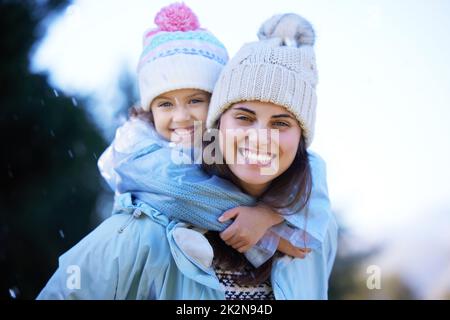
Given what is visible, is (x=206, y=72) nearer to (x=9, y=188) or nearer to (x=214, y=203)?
(x=214, y=203)

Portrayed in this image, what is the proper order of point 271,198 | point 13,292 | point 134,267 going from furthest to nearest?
point 13,292 < point 271,198 < point 134,267

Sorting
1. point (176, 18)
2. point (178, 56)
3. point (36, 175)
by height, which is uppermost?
point (176, 18)

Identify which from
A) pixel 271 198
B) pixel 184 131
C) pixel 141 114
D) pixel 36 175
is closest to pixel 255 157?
pixel 271 198

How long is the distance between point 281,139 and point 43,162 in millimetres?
1549

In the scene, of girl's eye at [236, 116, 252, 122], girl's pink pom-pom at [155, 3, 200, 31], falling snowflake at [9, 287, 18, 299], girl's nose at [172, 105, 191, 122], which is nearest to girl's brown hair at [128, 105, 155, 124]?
girl's nose at [172, 105, 191, 122]

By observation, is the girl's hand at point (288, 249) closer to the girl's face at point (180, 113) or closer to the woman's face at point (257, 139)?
the woman's face at point (257, 139)

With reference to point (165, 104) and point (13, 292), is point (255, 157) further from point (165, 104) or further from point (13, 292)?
point (13, 292)

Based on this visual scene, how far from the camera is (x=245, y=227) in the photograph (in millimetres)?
1380

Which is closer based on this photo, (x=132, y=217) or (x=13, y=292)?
(x=132, y=217)

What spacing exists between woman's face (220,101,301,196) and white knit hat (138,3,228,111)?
185 mm

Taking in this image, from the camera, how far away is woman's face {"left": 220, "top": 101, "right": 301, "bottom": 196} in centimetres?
137

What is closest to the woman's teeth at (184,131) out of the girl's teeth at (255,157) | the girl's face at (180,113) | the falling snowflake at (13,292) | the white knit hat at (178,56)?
the girl's face at (180,113)

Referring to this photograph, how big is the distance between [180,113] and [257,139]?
275mm
